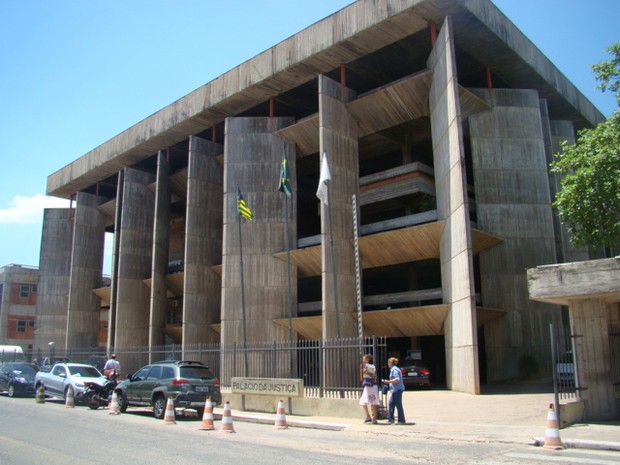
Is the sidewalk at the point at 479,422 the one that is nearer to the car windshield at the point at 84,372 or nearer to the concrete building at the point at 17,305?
the car windshield at the point at 84,372

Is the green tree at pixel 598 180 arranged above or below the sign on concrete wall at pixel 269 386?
above

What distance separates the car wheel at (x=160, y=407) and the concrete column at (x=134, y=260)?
23529 millimetres

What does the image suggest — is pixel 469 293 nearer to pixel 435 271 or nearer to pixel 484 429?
pixel 484 429

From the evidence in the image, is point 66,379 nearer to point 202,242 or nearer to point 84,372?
point 84,372

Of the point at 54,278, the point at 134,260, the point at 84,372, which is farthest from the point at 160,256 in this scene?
the point at 84,372

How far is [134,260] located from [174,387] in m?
26.8

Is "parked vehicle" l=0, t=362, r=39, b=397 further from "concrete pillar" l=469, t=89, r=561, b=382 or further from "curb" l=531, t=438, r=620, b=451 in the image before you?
"curb" l=531, t=438, r=620, b=451

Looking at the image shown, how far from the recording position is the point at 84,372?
2119 cm

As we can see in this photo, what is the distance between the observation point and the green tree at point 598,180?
812 inches

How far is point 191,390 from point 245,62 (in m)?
21.8

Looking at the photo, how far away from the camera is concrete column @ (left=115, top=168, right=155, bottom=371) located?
3941 cm

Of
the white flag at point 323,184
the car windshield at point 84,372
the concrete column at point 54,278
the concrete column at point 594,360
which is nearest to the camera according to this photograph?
the concrete column at point 594,360

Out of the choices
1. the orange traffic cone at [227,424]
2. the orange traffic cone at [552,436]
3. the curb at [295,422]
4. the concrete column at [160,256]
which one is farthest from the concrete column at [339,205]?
the orange traffic cone at [552,436]

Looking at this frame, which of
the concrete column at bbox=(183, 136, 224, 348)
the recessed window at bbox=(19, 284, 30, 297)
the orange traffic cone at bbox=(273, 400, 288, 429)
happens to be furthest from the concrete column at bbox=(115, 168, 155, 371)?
the orange traffic cone at bbox=(273, 400, 288, 429)
